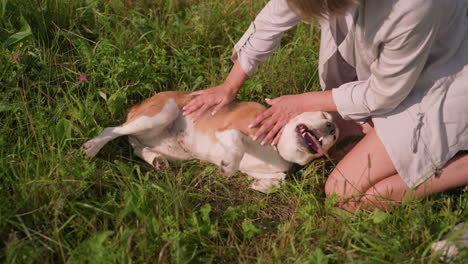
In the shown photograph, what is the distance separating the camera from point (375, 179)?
9.31ft

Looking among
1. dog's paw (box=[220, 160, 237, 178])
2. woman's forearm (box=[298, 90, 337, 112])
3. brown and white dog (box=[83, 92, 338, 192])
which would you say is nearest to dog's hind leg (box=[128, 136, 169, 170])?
brown and white dog (box=[83, 92, 338, 192])

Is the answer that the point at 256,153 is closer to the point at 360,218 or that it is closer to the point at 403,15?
the point at 360,218

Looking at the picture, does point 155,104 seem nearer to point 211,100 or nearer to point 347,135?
point 211,100

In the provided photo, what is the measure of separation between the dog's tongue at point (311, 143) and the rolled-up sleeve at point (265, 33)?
630mm

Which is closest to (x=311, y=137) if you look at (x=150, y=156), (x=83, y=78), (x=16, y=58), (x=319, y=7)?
(x=319, y=7)

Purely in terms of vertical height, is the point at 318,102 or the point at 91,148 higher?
the point at 318,102

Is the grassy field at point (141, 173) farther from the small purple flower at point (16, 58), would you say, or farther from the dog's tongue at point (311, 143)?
the dog's tongue at point (311, 143)

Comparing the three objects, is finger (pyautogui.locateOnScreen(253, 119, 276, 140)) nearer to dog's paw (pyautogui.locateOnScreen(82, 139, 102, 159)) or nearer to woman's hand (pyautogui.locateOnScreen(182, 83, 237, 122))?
woman's hand (pyautogui.locateOnScreen(182, 83, 237, 122))

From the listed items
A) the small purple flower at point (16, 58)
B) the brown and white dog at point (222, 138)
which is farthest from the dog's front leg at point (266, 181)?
the small purple flower at point (16, 58)

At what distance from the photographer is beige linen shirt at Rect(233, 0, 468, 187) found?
2.31 metres

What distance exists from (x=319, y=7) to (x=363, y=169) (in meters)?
1.16

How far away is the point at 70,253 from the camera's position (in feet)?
7.07

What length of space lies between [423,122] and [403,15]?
2.35 ft

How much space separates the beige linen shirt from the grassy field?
0.36m
